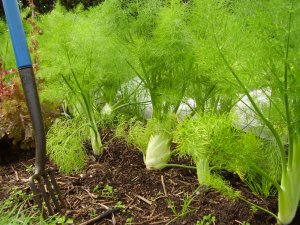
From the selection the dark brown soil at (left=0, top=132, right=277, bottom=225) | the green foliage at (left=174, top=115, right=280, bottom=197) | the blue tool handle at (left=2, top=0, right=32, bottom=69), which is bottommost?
the dark brown soil at (left=0, top=132, right=277, bottom=225)

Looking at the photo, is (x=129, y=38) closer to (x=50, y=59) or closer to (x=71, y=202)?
(x=50, y=59)

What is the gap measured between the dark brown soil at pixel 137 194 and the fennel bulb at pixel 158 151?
0.05m

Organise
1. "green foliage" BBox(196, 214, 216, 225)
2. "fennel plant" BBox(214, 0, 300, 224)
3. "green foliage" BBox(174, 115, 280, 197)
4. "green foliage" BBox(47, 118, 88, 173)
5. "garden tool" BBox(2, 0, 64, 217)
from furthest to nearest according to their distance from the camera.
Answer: "green foliage" BBox(47, 118, 88, 173), "garden tool" BBox(2, 0, 64, 217), "green foliage" BBox(196, 214, 216, 225), "green foliage" BBox(174, 115, 280, 197), "fennel plant" BBox(214, 0, 300, 224)

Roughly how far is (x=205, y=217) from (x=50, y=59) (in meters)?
1.19

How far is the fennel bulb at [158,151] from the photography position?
2.16 meters

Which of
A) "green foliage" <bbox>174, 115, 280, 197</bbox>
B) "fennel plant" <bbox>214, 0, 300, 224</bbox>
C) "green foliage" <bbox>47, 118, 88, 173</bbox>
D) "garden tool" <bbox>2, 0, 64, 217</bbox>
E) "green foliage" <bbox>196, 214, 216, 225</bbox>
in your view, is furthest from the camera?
"green foliage" <bbox>47, 118, 88, 173</bbox>

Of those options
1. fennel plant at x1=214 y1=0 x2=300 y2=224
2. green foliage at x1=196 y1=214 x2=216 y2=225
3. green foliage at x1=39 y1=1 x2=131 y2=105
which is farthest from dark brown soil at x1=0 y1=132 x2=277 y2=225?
green foliage at x1=39 y1=1 x2=131 y2=105

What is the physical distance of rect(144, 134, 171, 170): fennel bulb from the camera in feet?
7.08

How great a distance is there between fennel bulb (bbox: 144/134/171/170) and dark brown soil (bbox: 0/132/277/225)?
1.9 inches

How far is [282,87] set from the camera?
143 centimetres

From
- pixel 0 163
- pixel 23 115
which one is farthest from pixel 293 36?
pixel 0 163

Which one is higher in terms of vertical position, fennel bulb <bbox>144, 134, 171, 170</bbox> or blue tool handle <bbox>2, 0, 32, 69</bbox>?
blue tool handle <bbox>2, 0, 32, 69</bbox>

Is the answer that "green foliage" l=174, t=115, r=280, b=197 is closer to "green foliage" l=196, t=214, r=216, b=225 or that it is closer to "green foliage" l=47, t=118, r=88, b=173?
"green foliage" l=196, t=214, r=216, b=225

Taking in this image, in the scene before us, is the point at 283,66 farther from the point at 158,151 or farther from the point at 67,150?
the point at 67,150
